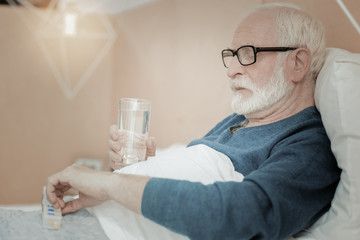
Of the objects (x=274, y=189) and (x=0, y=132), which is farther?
(x=0, y=132)

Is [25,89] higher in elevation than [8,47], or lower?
lower

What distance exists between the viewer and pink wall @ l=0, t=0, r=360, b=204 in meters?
2.03

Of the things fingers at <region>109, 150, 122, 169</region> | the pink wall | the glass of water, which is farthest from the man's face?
the pink wall

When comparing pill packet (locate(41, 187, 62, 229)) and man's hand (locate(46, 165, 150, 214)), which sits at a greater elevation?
man's hand (locate(46, 165, 150, 214))

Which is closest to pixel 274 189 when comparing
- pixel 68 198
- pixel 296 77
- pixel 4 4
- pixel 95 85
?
pixel 296 77

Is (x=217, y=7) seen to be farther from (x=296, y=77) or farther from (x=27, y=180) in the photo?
(x=27, y=180)

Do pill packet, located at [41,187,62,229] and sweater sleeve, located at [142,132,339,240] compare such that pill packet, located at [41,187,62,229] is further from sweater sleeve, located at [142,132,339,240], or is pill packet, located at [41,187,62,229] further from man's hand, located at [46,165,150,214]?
sweater sleeve, located at [142,132,339,240]

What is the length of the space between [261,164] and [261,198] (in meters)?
0.19

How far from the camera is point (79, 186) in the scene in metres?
0.88

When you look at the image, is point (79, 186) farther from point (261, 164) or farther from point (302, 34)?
point (302, 34)

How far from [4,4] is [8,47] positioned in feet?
1.02

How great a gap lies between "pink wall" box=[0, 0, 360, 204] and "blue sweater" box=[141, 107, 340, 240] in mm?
1040

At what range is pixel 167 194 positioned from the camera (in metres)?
0.73

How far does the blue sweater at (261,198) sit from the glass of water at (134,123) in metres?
0.35
